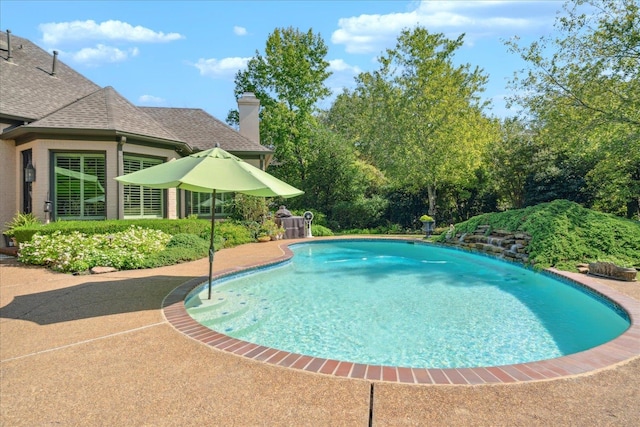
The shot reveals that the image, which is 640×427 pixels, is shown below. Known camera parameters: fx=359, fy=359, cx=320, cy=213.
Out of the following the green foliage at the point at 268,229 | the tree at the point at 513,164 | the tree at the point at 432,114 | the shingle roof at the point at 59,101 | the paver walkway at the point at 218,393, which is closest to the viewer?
the paver walkway at the point at 218,393

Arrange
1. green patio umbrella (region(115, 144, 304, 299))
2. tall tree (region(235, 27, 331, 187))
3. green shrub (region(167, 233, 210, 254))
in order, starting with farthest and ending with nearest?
tall tree (region(235, 27, 331, 187))
green shrub (region(167, 233, 210, 254))
green patio umbrella (region(115, 144, 304, 299))

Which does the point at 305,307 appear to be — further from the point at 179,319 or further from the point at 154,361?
the point at 154,361

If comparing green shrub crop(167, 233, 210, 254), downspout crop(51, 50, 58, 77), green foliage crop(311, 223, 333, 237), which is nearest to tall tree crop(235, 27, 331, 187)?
green foliage crop(311, 223, 333, 237)

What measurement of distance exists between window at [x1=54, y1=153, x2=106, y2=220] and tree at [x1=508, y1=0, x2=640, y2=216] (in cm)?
1512

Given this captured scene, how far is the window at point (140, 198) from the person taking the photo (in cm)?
1251

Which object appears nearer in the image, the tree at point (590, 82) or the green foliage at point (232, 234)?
the tree at point (590, 82)

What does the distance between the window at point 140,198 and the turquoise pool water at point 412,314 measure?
596cm

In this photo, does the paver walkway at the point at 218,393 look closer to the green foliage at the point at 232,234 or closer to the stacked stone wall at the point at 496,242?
the stacked stone wall at the point at 496,242

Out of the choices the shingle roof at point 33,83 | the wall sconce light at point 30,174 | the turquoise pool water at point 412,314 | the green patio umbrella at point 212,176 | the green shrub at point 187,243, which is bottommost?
the turquoise pool water at point 412,314

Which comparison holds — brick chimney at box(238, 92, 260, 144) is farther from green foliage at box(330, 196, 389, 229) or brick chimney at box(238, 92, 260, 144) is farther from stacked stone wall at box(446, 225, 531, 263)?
stacked stone wall at box(446, 225, 531, 263)

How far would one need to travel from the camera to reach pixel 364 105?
35.8 metres

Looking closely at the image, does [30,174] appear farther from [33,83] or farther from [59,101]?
[33,83]

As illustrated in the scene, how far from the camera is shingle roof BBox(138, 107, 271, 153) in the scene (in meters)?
17.8

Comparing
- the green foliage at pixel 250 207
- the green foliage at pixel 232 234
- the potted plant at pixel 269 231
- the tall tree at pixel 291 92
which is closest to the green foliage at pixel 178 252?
the green foliage at pixel 232 234
